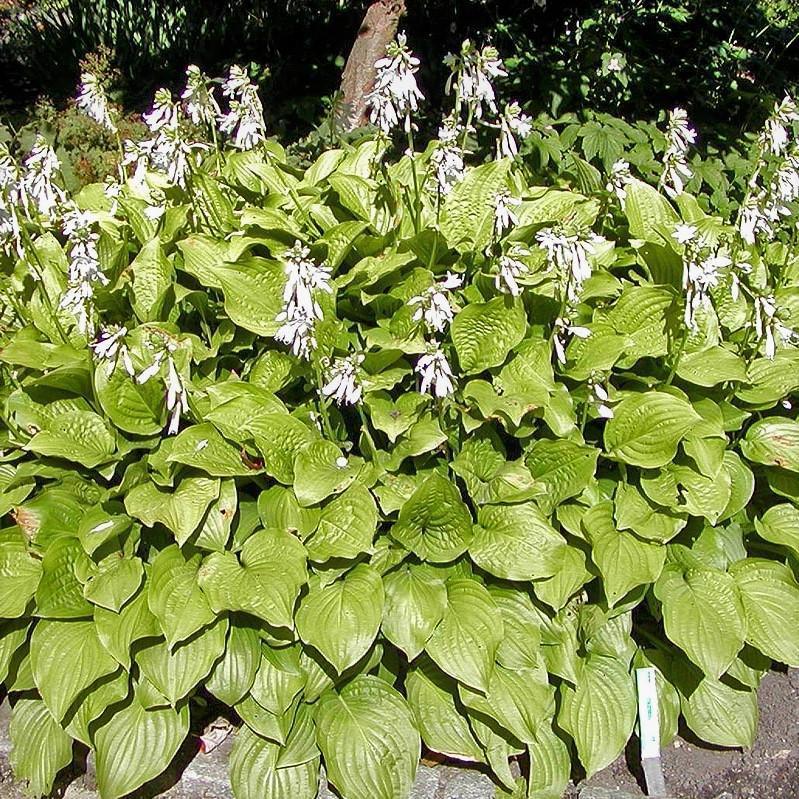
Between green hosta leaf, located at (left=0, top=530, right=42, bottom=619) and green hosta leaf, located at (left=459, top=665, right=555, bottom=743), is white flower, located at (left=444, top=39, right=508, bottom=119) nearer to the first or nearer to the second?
green hosta leaf, located at (left=459, top=665, right=555, bottom=743)

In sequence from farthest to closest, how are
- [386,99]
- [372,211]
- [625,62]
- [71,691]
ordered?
[625,62], [372,211], [386,99], [71,691]

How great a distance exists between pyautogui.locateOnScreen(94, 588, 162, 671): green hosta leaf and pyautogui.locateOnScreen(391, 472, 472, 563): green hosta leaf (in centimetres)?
82

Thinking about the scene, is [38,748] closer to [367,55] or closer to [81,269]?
[81,269]

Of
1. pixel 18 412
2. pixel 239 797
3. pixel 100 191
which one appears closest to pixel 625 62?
pixel 100 191

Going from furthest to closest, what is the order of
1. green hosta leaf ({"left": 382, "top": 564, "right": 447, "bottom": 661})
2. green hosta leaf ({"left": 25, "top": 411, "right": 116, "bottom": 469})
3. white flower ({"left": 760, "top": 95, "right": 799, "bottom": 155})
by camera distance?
white flower ({"left": 760, "top": 95, "right": 799, "bottom": 155}) → green hosta leaf ({"left": 25, "top": 411, "right": 116, "bottom": 469}) → green hosta leaf ({"left": 382, "top": 564, "right": 447, "bottom": 661})

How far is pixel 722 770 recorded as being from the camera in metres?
2.92

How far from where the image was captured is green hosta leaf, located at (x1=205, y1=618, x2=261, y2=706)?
8.85 feet

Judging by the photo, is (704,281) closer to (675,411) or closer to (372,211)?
(675,411)

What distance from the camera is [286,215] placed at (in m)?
3.69

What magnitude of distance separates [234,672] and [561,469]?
4.14ft

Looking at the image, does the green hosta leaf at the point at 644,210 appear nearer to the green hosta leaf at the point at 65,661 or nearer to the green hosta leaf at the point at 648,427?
the green hosta leaf at the point at 648,427

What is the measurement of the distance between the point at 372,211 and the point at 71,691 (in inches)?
85.4

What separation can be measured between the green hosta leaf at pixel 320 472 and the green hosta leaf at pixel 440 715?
0.70 metres

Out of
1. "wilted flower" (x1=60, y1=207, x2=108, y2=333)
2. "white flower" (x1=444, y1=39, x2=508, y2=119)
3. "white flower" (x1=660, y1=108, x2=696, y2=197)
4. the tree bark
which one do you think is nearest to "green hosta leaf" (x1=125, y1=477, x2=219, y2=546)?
"wilted flower" (x1=60, y1=207, x2=108, y2=333)
